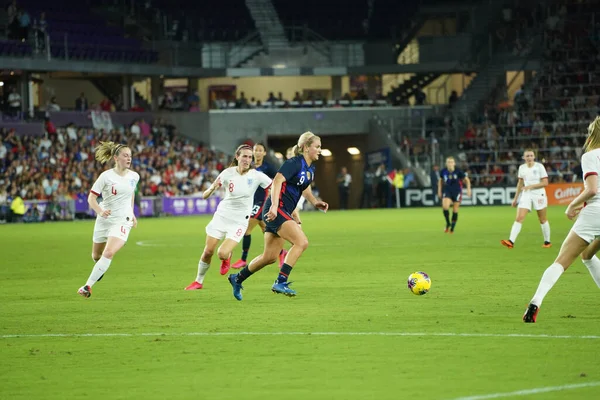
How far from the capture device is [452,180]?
30.4 meters

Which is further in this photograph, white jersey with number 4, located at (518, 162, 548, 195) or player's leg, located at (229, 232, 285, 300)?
white jersey with number 4, located at (518, 162, 548, 195)

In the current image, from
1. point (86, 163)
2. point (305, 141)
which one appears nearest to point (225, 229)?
point (305, 141)

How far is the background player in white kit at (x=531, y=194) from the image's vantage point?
24281 millimetres

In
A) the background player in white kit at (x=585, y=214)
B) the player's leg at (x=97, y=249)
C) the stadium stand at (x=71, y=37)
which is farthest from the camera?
the stadium stand at (x=71, y=37)

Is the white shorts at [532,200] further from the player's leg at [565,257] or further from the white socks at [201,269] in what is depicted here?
the player's leg at [565,257]

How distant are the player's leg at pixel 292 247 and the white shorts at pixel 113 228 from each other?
238cm

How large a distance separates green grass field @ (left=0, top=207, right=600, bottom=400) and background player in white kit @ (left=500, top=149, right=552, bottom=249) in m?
2.42

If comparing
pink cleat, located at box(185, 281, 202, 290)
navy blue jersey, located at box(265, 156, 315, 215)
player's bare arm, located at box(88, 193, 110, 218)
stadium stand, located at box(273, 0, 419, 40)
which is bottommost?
pink cleat, located at box(185, 281, 202, 290)

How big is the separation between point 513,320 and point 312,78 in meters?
54.6

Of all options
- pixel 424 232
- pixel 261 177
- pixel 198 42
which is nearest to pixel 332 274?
pixel 261 177

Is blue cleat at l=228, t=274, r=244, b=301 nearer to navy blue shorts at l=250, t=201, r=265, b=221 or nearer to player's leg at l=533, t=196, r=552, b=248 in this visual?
navy blue shorts at l=250, t=201, r=265, b=221

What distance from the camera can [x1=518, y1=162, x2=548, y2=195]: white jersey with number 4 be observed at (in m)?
24.7

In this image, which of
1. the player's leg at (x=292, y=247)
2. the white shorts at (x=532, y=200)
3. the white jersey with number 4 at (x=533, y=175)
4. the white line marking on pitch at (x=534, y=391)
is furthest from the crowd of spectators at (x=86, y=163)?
the white line marking on pitch at (x=534, y=391)

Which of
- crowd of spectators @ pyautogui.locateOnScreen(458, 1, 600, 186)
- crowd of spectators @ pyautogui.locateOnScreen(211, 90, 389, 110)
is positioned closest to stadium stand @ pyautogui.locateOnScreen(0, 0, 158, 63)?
crowd of spectators @ pyautogui.locateOnScreen(211, 90, 389, 110)
